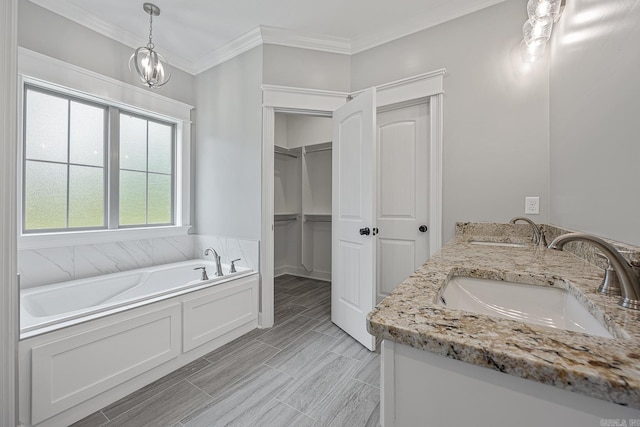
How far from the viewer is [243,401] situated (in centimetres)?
149

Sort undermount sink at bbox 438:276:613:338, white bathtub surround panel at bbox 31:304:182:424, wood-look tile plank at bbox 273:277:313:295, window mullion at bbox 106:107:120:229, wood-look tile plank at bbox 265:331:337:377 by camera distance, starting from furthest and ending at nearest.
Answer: wood-look tile plank at bbox 273:277:313:295, window mullion at bbox 106:107:120:229, wood-look tile plank at bbox 265:331:337:377, white bathtub surround panel at bbox 31:304:182:424, undermount sink at bbox 438:276:613:338

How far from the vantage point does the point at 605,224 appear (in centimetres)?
95

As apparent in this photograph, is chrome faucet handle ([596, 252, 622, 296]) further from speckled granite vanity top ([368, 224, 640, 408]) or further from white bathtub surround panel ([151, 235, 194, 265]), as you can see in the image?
white bathtub surround panel ([151, 235, 194, 265])

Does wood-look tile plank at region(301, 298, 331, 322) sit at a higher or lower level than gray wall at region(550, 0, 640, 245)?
lower

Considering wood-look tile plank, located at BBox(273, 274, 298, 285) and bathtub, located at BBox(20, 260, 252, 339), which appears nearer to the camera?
bathtub, located at BBox(20, 260, 252, 339)

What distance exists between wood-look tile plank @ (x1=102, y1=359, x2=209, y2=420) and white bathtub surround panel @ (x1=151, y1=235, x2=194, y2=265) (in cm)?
125

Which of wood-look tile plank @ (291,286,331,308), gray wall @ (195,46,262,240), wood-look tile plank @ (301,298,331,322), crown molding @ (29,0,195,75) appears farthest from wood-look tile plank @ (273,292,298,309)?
crown molding @ (29,0,195,75)

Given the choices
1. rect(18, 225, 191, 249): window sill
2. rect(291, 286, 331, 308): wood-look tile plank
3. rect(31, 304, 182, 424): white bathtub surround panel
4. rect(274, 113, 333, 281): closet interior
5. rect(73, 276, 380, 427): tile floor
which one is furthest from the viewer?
rect(274, 113, 333, 281): closet interior

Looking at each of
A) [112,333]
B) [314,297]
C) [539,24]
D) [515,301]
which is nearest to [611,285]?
[515,301]

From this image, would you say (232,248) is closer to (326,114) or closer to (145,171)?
(145,171)

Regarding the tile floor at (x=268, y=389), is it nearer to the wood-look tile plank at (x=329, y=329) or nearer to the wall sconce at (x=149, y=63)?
the wood-look tile plank at (x=329, y=329)

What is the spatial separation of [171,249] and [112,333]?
1.38m

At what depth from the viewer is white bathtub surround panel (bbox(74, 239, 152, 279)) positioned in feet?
7.06

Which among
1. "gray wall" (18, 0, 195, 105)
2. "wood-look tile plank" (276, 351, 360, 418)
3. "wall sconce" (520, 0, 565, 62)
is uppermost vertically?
"gray wall" (18, 0, 195, 105)
